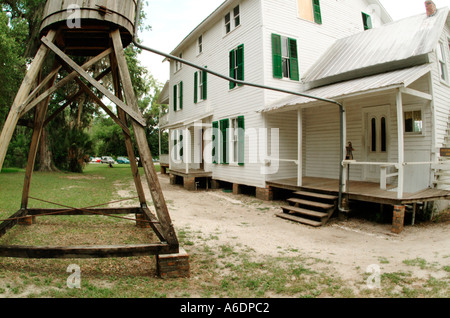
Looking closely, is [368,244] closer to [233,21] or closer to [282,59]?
[282,59]

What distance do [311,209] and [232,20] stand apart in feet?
31.4

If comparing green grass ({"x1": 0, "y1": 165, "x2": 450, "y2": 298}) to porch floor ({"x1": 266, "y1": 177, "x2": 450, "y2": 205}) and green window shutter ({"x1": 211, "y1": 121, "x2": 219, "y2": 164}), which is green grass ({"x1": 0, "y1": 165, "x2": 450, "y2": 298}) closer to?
porch floor ({"x1": 266, "y1": 177, "x2": 450, "y2": 205})

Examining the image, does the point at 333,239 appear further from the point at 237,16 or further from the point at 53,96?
the point at 53,96

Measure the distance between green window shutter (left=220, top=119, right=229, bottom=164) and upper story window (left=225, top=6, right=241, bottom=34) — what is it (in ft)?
14.3

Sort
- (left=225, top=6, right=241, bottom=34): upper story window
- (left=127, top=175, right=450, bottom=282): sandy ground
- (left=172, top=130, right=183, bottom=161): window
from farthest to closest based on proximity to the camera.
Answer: (left=172, top=130, right=183, bottom=161): window < (left=225, top=6, right=241, bottom=34): upper story window < (left=127, top=175, right=450, bottom=282): sandy ground

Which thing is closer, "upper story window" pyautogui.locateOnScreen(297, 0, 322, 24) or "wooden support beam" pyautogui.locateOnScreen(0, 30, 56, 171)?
"wooden support beam" pyautogui.locateOnScreen(0, 30, 56, 171)

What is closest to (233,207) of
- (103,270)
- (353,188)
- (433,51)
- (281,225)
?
(281,225)

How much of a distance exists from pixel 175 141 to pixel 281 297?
51.8 feet

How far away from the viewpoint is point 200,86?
16.2 m

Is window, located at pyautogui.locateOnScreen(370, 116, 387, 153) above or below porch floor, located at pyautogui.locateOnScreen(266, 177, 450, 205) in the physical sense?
above

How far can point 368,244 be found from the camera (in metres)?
6.15

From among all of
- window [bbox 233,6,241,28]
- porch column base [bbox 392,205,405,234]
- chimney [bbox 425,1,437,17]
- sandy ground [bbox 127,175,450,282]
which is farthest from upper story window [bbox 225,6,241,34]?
porch column base [bbox 392,205,405,234]

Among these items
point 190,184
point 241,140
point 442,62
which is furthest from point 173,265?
point 442,62

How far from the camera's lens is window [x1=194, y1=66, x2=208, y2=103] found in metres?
15.7
